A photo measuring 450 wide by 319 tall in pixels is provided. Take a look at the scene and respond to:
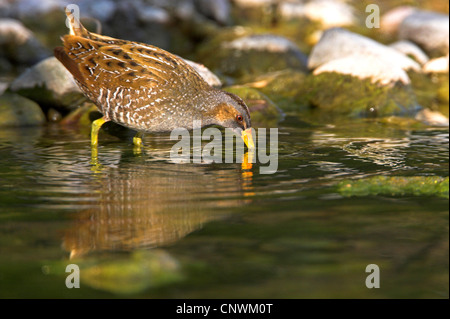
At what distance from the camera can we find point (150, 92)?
24.6 feet

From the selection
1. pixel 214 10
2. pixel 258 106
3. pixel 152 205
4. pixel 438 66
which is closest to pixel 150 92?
pixel 152 205

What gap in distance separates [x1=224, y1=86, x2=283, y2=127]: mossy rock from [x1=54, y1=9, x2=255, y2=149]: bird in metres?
3.38

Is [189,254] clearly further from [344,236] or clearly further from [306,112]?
[306,112]

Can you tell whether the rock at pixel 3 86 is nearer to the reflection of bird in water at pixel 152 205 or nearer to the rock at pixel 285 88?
the rock at pixel 285 88

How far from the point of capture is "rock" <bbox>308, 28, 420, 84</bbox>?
495 inches

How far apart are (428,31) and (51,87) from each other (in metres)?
10.9

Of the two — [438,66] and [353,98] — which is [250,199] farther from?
[438,66]

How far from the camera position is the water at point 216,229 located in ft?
13.1

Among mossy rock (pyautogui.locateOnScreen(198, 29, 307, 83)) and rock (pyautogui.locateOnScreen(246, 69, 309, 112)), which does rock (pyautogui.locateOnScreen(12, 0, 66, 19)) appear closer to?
mossy rock (pyautogui.locateOnScreen(198, 29, 307, 83))

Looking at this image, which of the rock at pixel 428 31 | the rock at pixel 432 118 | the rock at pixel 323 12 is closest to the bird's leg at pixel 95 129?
the rock at pixel 432 118

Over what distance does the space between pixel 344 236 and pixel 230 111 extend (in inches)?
130

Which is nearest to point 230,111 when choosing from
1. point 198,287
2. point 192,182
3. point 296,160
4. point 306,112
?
point 296,160

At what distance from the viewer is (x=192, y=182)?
6340mm

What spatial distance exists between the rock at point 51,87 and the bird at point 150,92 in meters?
2.86
